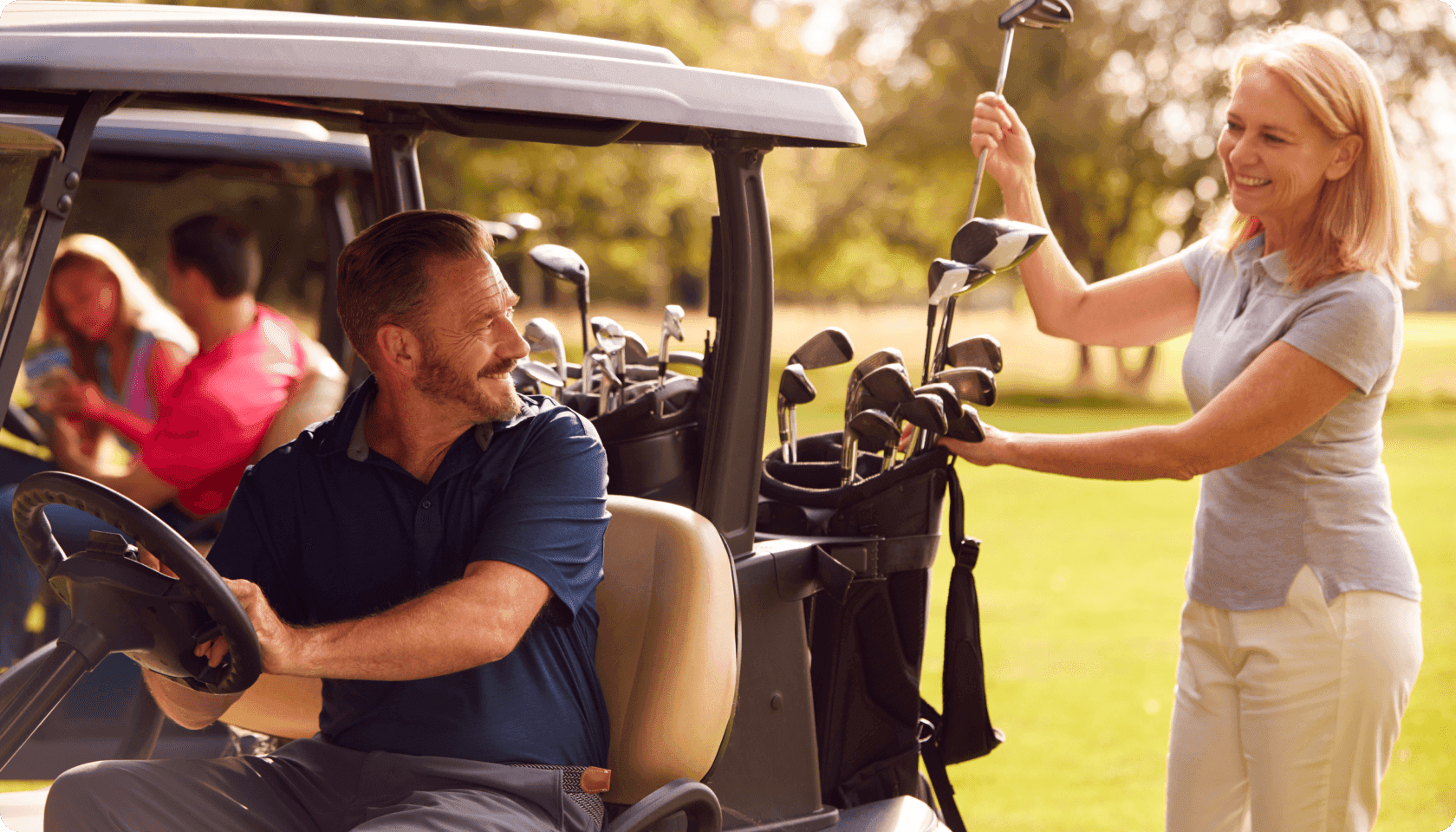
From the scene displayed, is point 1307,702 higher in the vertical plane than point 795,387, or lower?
lower

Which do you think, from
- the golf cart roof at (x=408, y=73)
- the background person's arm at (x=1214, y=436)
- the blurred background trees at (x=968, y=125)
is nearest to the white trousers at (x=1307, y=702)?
the background person's arm at (x=1214, y=436)

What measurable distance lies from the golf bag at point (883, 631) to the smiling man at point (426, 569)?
1.99ft

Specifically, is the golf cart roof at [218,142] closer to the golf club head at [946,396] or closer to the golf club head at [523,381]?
the golf club head at [523,381]

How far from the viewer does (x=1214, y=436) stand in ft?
6.63

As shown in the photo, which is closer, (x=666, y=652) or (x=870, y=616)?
(x=666, y=652)

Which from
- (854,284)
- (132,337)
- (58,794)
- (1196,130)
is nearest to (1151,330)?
(58,794)

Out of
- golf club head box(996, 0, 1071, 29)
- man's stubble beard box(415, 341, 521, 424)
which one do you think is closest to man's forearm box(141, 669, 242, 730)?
man's stubble beard box(415, 341, 521, 424)

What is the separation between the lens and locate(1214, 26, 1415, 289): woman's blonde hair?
6.49ft

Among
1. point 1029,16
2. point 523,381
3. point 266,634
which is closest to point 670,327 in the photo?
point 523,381

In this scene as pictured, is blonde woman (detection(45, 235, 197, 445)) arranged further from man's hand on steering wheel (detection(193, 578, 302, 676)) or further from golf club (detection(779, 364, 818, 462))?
man's hand on steering wheel (detection(193, 578, 302, 676))

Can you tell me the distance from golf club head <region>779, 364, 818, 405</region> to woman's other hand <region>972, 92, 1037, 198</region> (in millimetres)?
553

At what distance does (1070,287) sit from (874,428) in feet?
2.01

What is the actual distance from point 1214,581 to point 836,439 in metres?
0.83

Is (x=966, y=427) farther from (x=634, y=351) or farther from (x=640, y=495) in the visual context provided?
(x=634, y=351)
